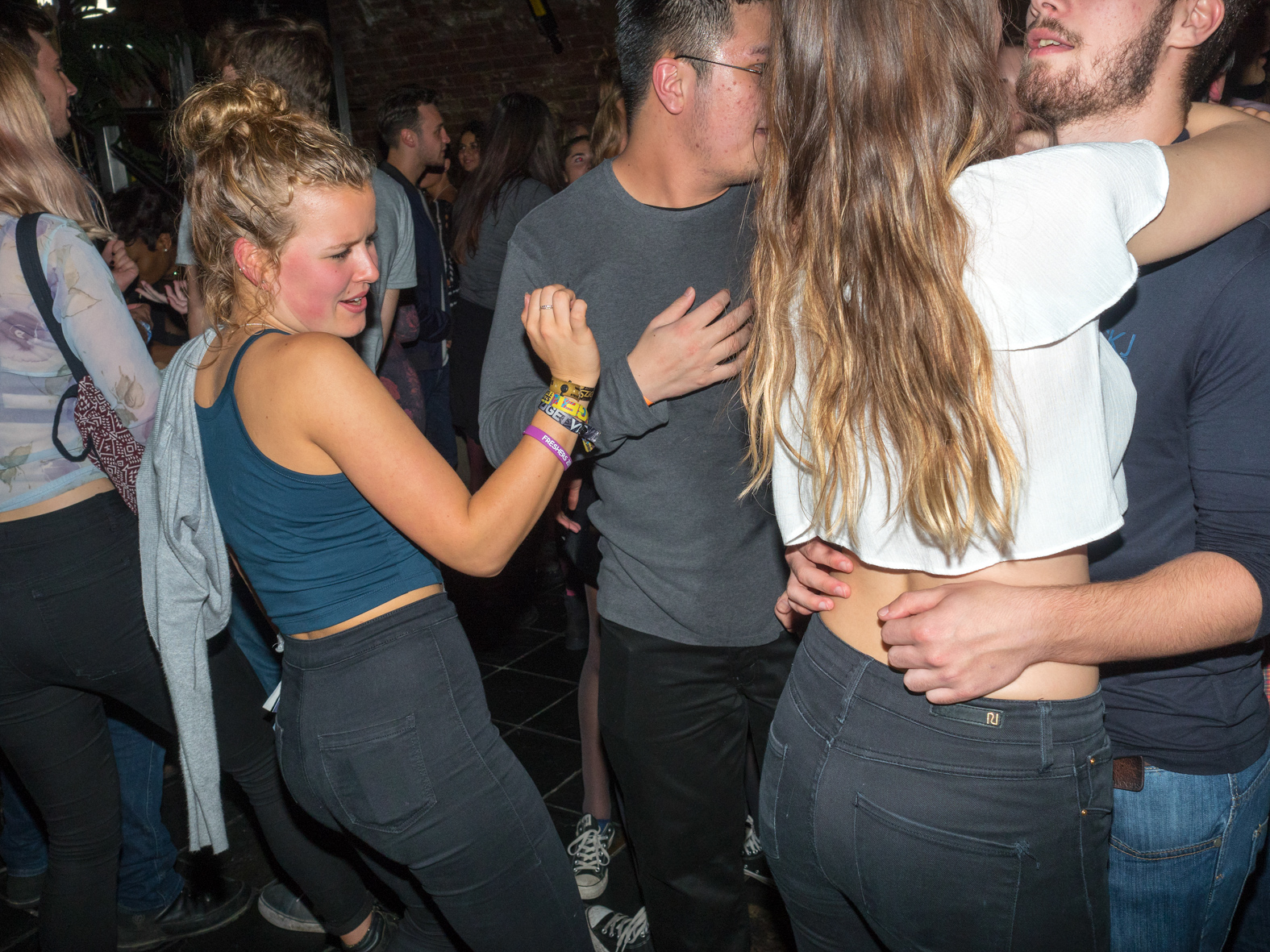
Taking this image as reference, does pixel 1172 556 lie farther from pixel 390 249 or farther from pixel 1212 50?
pixel 390 249

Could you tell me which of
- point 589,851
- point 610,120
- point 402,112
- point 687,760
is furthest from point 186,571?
point 402,112

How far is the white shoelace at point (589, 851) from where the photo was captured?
8.28 ft

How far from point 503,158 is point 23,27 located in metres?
2.02

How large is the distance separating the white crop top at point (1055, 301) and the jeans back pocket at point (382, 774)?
2.86 feet

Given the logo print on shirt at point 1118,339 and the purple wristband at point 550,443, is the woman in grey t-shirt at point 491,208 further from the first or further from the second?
the logo print on shirt at point 1118,339

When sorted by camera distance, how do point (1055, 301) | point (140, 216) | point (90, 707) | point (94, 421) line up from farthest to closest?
point (140, 216) < point (90, 707) < point (94, 421) < point (1055, 301)

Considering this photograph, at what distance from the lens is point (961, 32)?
974 millimetres

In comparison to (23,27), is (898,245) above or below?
below

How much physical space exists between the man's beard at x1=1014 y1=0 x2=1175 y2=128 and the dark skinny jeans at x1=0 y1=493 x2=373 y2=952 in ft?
6.33

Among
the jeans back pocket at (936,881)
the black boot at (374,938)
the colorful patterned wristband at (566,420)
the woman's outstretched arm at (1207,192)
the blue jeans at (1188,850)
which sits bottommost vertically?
the black boot at (374,938)

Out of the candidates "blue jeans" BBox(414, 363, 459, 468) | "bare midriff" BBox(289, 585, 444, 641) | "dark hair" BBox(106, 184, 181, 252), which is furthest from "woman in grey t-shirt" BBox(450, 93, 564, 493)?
"bare midriff" BBox(289, 585, 444, 641)

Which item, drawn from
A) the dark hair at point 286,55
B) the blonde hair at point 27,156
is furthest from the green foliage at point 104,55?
the blonde hair at point 27,156

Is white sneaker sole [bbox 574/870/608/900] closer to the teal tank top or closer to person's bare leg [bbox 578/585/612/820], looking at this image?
person's bare leg [bbox 578/585/612/820]

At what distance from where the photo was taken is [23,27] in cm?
219
